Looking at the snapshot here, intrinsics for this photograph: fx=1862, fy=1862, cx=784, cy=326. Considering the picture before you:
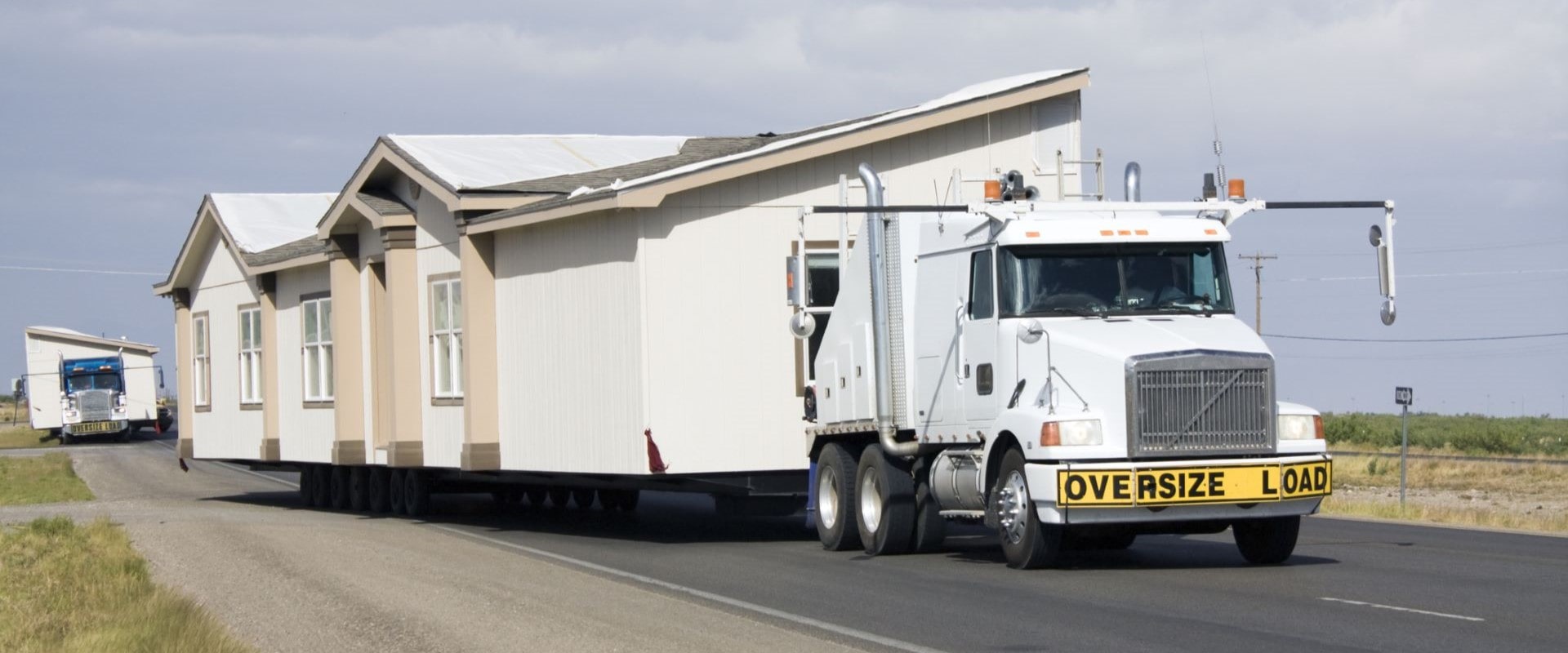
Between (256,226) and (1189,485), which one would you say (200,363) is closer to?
(256,226)

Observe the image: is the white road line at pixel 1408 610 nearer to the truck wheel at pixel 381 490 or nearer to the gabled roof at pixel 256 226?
the truck wheel at pixel 381 490

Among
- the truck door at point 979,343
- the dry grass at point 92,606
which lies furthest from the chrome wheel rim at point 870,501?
the dry grass at point 92,606

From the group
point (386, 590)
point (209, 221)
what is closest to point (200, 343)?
point (209, 221)

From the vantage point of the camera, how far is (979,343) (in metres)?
16.1

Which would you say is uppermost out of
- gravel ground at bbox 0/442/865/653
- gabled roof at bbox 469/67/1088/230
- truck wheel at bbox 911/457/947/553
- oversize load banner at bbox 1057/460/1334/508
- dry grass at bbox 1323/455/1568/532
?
gabled roof at bbox 469/67/1088/230

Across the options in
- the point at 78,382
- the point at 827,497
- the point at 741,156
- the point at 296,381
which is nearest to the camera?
the point at 827,497

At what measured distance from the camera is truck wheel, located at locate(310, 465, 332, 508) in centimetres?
3294

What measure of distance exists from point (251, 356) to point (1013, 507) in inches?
937

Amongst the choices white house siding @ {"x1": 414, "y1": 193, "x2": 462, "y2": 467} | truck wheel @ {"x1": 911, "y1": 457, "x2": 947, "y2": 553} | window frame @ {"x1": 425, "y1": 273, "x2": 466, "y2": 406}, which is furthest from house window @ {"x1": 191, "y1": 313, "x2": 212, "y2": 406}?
truck wheel @ {"x1": 911, "y1": 457, "x2": 947, "y2": 553}

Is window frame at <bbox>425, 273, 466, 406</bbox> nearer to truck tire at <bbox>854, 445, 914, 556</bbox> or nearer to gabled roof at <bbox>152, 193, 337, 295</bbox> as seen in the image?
gabled roof at <bbox>152, 193, 337, 295</bbox>

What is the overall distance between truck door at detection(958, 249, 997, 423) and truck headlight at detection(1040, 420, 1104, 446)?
130cm

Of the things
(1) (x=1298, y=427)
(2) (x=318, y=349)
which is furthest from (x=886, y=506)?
(2) (x=318, y=349)

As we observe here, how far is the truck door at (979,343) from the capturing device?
52.2ft

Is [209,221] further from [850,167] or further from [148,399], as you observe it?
[148,399]
